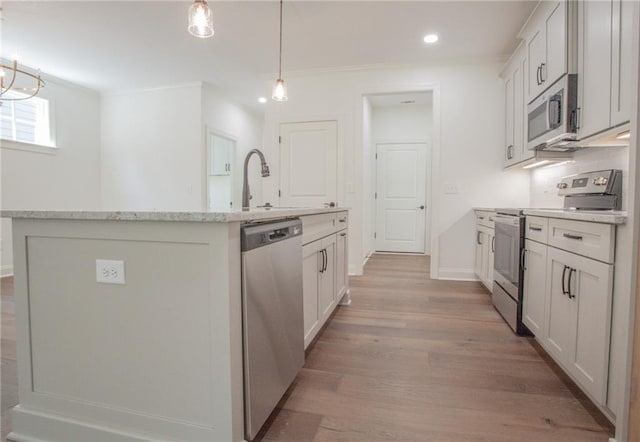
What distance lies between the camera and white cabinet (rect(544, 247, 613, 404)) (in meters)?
1.37

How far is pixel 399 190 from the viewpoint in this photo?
6199 millimetres

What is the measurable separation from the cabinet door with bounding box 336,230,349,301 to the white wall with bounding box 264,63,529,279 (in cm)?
144

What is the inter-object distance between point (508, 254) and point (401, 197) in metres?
3.69

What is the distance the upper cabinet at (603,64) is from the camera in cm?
164

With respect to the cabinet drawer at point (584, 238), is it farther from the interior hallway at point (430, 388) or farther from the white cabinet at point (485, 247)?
the white cabinet at point (485, 247)

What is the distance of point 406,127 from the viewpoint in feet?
19.9

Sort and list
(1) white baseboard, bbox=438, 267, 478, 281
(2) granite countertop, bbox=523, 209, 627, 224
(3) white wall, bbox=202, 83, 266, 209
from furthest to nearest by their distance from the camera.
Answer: (3) white wall, bbox=202, 83, 266, 209
(1) white baseboard, bbox=438, 267, 478, 281
(2) granite countertop, bbox=523, 209, 627, 224

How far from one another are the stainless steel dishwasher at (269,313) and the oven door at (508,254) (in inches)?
66.2

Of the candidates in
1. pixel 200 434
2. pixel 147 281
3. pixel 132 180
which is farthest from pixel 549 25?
pixel 132 180

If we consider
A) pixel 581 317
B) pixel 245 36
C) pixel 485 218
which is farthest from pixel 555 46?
pixel 245 36

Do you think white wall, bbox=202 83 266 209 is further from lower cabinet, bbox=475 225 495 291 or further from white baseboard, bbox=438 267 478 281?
lower cabinet, bbox=475 225 495 291

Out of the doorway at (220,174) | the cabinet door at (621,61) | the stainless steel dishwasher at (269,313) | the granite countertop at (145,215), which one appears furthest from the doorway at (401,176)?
the granite countertop at (145,215)

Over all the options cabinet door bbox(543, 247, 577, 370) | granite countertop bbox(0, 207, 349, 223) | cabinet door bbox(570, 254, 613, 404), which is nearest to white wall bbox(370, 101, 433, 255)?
cabinet door bbox(543, 247, 577, 370)

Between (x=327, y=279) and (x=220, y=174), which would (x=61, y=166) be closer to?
(x=220, y=174)
